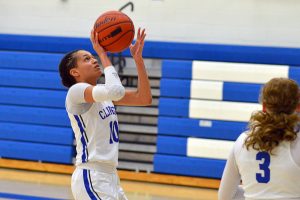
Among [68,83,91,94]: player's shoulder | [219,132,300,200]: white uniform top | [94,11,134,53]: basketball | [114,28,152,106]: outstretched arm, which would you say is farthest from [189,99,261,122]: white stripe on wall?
[219,132,300,200]: white uniform top

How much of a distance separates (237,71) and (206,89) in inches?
20.0

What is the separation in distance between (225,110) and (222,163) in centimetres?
75

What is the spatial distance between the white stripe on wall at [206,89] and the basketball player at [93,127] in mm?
4410

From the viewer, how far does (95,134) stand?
3371mm

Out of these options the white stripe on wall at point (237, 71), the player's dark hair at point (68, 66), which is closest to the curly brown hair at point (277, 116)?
the player's dark hair at point (68, 66)

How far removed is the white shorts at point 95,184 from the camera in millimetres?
3281

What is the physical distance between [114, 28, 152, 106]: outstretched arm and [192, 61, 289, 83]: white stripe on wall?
4.22m

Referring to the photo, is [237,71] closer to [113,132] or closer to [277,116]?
[113,132]

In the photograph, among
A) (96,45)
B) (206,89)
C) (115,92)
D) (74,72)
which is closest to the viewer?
(115,92)

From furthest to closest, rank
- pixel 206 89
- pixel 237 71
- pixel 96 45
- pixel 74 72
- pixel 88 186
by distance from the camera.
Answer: pixel 206 89
pixel 237 71
pixel 74 72
pixel 96 45
pixel 88 186

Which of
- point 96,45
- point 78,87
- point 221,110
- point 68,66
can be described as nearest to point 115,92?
point 78,87

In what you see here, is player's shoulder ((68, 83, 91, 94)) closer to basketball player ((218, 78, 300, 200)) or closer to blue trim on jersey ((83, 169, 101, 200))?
blue trim on jersey ((83, 169, 101, 200))

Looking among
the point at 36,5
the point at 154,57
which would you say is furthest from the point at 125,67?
the point at 36,5

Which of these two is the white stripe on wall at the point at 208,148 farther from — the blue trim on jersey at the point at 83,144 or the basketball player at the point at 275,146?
the basketball player at the point at 275,146
